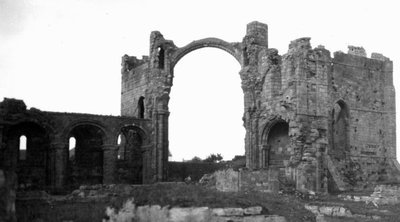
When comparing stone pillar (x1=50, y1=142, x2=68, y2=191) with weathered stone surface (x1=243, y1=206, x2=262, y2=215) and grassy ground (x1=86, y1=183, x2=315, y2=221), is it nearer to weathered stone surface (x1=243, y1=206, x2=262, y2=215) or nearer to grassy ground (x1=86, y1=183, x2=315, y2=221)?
grassy ground (x1=86, y1=183, x2=315, y2=221)

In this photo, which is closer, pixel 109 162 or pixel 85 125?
pixel 109 162

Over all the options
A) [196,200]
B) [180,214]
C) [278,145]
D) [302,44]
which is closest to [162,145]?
[278,145]

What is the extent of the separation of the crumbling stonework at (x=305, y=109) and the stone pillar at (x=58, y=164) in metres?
4.96

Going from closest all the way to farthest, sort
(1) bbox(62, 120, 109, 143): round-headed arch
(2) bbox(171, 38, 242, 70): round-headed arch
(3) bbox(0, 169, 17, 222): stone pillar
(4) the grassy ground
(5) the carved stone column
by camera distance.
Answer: (3) bbox(0, 169, 17, 222): stone pillar < (4) the grassy ground < (1) bbox(62, 120, 109, 143): round-headed arch < (2) bbox(171, 38, 242, 70): round-headed arch < (5) the carved stone column

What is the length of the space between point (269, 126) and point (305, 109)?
9.80ft

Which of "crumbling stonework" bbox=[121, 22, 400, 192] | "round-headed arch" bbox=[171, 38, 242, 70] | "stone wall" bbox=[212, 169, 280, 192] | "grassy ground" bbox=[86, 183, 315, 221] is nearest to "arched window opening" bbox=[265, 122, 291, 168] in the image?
"crumbling stonework" bbox=[121, 22, 400, 192]

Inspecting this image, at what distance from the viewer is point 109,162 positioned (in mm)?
32688

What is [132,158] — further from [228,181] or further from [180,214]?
[180,214]

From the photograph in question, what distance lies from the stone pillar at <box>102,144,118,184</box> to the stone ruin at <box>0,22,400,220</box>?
0.05 meters

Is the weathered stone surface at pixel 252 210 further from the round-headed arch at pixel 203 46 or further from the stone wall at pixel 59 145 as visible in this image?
the round-headed arch at pixel 203 46

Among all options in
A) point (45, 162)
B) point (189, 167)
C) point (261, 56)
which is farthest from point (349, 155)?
point (45, 162)

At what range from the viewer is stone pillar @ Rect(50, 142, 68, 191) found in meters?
31.0

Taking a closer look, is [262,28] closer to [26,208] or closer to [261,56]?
[261,56]

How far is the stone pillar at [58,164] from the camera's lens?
31031 mm
